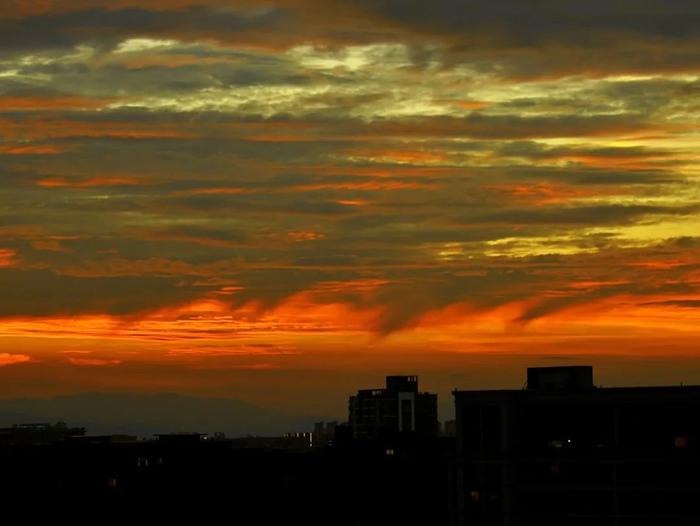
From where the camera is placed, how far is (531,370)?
589 ft

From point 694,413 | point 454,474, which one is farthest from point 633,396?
point 454,474

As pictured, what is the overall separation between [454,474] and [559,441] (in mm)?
21791

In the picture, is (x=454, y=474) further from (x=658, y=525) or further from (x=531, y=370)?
(x=658, y=525)

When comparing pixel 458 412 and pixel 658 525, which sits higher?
pixel 458 412

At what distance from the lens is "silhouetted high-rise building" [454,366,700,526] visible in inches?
6216

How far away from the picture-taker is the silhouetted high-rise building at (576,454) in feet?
518

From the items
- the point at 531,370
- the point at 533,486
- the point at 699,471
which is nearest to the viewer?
the point at 699,471

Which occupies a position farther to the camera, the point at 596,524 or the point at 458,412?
the point at 458,412

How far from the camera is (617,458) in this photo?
6319 inches

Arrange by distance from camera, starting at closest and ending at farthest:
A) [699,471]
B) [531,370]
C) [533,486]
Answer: [699,471], [533,486], [531,370]

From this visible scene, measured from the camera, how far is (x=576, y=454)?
163375mm

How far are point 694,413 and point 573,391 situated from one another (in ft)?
48.2

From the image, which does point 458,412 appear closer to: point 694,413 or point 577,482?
point 577,482

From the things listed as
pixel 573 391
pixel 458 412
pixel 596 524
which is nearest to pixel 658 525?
pixel 596 524
